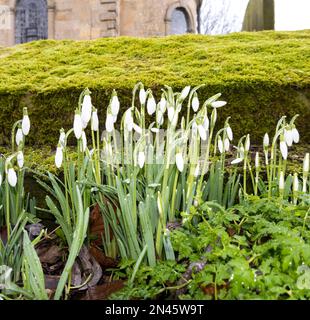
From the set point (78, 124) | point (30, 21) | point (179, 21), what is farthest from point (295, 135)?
point (179, 21)

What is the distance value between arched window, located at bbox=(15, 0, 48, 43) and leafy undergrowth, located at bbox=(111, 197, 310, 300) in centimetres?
1436

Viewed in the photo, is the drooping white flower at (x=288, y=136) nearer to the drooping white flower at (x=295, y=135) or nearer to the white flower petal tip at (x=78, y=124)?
the drooping white flower at (x=295, y=135)

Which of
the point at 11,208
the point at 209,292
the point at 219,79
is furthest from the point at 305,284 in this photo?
the point at 219,79

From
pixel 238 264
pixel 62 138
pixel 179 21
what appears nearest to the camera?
pixel 238 264

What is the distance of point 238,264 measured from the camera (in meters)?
A: 1.44

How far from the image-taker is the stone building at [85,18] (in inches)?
543

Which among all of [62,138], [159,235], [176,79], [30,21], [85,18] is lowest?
[159,235]

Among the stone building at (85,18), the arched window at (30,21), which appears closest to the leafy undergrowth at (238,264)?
the stone building at (85,18)

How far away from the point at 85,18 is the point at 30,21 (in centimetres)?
242

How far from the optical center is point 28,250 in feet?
5.35

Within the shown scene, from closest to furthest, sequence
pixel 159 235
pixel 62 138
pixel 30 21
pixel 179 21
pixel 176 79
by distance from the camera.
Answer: pixel 159 235, pixel 62 138, pixel 176 79, pixel 30 21, pixel 179 21

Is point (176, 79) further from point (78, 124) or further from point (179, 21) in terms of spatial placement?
point (179, 21)

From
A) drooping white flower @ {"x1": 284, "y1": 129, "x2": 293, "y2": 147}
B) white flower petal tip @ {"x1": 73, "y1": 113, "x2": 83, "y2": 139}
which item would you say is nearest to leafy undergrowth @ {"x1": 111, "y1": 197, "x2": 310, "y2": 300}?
drooping white flower @ {"x1": 284, "y1": 129, "x2": 293, "y2": 147}

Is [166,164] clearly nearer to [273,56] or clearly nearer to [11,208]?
[11,208]
